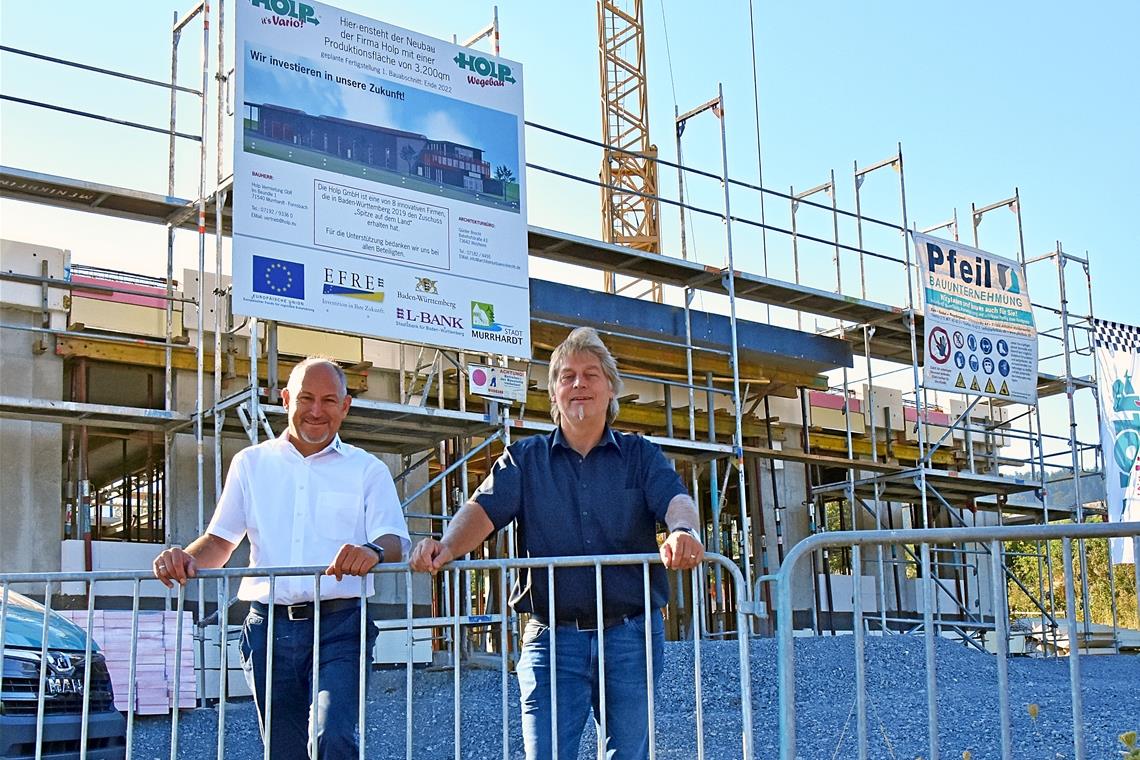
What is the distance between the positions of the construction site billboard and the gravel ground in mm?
3291

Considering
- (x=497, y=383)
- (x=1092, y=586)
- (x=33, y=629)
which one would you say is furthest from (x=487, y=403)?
(x=1092, y=586)

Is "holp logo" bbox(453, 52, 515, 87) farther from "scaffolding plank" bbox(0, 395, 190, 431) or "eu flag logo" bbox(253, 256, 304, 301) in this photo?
"scaffolding plank" bbox(0, 395, 190, 431)

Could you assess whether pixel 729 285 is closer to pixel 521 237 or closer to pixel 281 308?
pixel 521 237

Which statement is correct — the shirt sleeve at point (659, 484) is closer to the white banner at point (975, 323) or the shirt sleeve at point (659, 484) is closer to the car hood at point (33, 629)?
the car hood at point (33, 629)

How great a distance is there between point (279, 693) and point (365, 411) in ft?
23.2

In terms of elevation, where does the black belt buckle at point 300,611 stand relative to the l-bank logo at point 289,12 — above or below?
below

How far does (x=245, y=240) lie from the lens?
10812 millimetres

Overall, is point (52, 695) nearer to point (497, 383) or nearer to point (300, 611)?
point (300, 611)

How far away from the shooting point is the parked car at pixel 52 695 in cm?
508

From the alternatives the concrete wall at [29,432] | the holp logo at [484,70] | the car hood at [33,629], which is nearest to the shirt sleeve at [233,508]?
the car hood at [33,629]

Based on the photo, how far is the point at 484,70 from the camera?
513 inches

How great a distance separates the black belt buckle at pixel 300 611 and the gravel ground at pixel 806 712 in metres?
2.90

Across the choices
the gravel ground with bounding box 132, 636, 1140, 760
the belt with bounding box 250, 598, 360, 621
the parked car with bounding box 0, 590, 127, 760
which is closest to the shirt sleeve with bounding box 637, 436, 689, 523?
the belt with bounding box 250, 598, 360, 621

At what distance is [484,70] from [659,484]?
957cm
